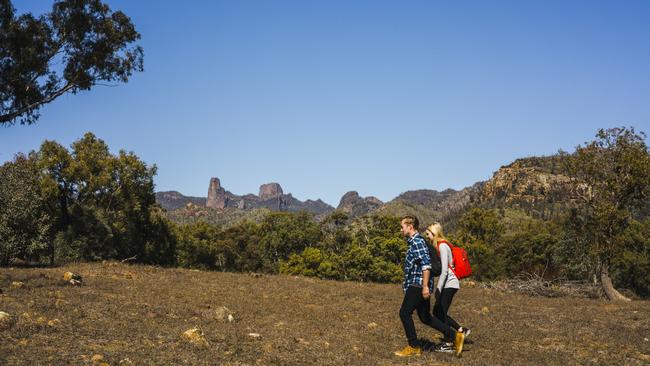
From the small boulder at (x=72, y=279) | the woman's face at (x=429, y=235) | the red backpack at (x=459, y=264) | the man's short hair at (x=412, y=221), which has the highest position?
the man's short hair at (x=412, y=221)

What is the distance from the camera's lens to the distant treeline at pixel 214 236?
2581 cm

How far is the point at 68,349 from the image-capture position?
8.24m

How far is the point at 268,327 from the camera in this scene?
12.5 meters

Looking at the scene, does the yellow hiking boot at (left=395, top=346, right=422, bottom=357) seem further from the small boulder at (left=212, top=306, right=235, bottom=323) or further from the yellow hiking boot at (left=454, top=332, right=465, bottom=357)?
the small boulder at (left=212, top=306, right=235, bottom=323)

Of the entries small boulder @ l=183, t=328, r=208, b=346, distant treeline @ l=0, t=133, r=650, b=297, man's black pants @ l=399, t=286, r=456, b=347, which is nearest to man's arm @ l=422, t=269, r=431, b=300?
man's black pants @ l=399, t=286, r=456, b=347

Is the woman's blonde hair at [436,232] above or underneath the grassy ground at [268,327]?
above

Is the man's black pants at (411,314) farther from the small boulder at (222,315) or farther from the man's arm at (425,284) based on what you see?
the small boulder at (222,315)

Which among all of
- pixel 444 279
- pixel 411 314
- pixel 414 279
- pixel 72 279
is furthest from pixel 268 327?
pixel 72 279

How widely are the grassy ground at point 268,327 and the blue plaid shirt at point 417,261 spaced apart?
4.95 ft

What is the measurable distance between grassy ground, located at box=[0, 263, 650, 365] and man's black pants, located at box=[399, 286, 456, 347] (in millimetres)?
430

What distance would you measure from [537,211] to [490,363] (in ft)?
658

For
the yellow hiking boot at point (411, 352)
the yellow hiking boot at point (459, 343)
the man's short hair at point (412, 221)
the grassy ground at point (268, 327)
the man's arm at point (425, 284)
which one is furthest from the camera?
the yellow hiking boot at point (459, 343)

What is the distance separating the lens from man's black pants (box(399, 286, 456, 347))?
9.51 meters

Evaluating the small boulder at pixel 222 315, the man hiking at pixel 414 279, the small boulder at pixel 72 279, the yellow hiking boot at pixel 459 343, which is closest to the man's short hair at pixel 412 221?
the man hiking at pixel 414 279
